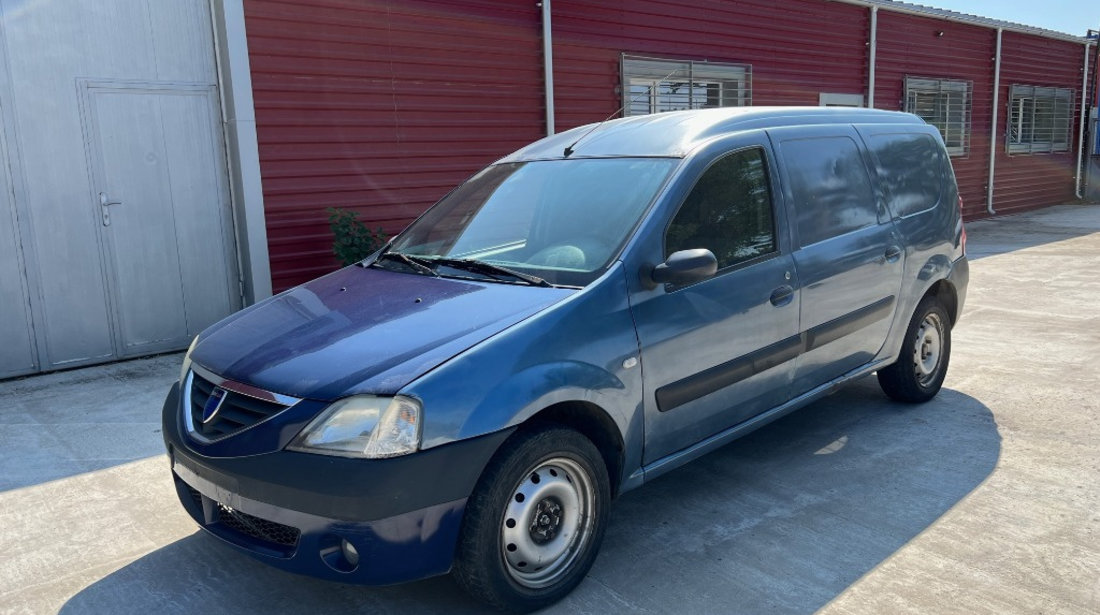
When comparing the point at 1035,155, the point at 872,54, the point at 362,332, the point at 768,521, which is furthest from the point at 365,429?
the point at 1035,155

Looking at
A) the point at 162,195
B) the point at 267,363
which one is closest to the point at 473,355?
the point at 267,363

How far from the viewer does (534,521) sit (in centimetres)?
295

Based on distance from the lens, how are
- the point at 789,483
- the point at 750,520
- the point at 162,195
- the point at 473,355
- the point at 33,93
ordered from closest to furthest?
the point at 473,355 → the point at 750,520 → the point at 789,483 → the point at 33,93 → the point at 162,195

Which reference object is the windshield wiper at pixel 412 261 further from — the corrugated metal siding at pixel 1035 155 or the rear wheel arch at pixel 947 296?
the corrugated metal siding at pixel 1035 155

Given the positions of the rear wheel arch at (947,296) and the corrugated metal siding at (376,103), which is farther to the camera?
the corrugated metal siding at (376,103)

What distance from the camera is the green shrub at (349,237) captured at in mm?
7348

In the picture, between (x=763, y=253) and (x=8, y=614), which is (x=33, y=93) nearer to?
(x=8, y=614)

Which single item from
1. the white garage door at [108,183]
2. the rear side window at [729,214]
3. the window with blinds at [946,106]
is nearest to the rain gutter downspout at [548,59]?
the white garage door at [108,183]

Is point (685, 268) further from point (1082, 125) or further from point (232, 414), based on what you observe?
point (1082, 125)

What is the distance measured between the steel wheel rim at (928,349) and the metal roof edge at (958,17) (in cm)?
936

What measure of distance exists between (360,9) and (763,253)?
208 inches

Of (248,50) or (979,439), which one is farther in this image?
(248,50)

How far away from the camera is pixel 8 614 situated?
311 cm

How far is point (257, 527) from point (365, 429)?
0.60 m
